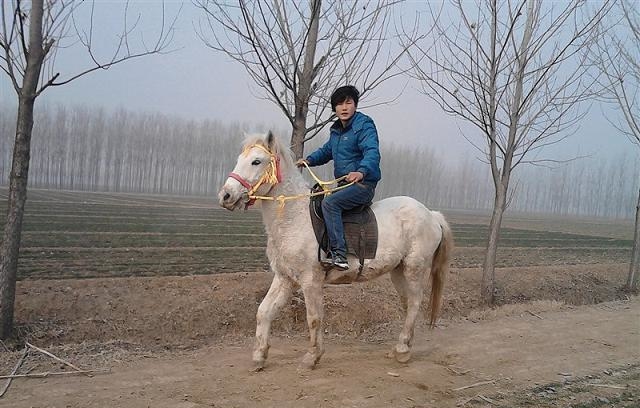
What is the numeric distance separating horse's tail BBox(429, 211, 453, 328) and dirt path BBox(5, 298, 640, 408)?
629mm

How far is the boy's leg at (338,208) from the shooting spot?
15.0 ft

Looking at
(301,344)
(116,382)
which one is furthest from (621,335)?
(116,382)

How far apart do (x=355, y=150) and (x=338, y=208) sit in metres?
0.68

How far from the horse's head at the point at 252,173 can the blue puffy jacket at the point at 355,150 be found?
709 mm

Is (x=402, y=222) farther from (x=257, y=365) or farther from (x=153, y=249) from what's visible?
(x=153, y=249)

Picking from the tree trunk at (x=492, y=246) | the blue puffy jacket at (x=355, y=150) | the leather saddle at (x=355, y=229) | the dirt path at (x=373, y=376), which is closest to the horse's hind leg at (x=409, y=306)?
the dirt path at (x=373, y=376)

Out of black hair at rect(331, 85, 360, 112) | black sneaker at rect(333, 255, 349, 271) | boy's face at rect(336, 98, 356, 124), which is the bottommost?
black sneaker at rect(333, 255, 349, 271)

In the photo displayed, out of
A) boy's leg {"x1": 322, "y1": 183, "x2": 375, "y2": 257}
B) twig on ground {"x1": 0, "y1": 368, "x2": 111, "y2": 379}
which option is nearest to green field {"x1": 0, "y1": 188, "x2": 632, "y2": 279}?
twig on ground {"x1": 0, "y1": 368, "x2": 111, "y2": 379}

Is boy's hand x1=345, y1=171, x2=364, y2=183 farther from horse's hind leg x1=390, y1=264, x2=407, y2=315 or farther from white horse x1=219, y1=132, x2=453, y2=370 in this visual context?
horse's hind leg x1=390, y1=264, x2=407, y2=315

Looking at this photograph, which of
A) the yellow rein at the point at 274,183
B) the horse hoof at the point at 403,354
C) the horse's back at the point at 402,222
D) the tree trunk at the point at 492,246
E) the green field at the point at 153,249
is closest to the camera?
the yellow rein at the point at 274,183

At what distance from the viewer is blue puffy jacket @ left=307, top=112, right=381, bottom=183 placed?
15.1 ft

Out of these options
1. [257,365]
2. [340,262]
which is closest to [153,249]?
[257,365]

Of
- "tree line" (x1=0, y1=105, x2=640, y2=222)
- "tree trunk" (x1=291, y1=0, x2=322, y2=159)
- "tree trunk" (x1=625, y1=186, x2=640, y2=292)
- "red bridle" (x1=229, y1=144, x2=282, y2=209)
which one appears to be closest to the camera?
"red bridle" (x1=229, y1=144, x2=282, y2=209)

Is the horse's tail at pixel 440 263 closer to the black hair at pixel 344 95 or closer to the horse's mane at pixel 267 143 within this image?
the black hair at pixel 344 95
